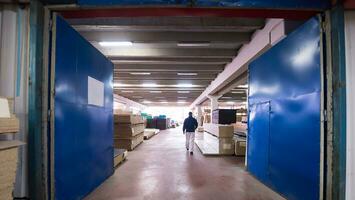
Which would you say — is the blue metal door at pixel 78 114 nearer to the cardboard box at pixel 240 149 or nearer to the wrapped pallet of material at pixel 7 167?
the wrapped pallet of material at pixel 7 167

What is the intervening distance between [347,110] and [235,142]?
239 inches

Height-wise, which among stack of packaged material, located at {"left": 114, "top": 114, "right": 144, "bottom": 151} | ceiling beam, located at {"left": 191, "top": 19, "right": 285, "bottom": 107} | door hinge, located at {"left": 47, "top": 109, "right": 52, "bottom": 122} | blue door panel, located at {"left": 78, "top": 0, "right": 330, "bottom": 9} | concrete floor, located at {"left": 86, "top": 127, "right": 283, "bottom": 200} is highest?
ceiling beam, located at {"left": 191, "top": 19, "right": 285, "bottom": 107}

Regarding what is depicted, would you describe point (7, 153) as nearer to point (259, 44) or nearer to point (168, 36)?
point (168, 36)

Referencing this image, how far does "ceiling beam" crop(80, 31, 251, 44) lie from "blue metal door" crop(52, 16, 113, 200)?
1188 millimetres

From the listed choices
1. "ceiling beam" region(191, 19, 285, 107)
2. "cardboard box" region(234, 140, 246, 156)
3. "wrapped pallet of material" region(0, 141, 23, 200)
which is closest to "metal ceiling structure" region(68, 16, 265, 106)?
"ceiling beam" region(191, 19, 285, 107)

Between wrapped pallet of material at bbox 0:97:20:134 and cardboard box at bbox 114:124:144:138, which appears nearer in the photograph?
Answer: wrapped pallet of material at bbox 0:97:20:134

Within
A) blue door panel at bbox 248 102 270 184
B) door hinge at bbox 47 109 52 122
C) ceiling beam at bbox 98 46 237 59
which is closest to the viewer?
door hinge at bbox 47 109 52 122

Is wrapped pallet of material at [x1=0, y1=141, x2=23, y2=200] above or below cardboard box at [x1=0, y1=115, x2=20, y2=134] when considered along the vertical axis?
below

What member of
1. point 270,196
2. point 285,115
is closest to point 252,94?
point 285,115

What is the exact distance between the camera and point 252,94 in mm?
6152

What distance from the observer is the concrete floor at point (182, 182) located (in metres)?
4.39

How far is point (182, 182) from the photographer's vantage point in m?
5.25

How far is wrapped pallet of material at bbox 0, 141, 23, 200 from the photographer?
2458 millimetres

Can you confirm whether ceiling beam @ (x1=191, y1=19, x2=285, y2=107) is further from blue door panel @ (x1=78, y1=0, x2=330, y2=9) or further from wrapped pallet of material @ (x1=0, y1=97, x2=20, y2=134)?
wrapped pallet of material @ (x1=0, y1=97, x2=20, y2=134)
